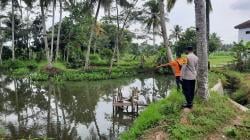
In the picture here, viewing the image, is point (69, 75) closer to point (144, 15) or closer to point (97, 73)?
point (97, 73)

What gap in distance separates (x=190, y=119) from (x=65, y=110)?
1158cm

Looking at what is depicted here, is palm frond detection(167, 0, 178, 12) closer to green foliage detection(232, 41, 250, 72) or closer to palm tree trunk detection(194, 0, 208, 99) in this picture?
green foliage detection(232, 41, 250, 72)

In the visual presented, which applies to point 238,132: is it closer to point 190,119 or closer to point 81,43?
point 190,119

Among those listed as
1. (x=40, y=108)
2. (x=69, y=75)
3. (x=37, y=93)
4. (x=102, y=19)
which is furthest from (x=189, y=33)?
(x=40, y=108)

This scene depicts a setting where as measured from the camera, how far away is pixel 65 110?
21.5 meters

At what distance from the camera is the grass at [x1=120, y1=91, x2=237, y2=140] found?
10.5 metres

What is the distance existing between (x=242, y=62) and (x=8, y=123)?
2297cm

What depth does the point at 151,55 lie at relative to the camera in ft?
176

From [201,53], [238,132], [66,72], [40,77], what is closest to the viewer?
[238,132]

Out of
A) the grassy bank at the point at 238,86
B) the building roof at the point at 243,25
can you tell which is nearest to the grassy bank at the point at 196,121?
the grassy bank at the point at 238,86

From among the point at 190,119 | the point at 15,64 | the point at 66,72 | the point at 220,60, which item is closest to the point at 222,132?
the point at 190,119

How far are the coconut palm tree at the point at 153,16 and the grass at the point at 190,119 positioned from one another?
39.6 meters

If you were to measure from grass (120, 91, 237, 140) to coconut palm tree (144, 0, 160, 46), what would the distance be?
39584 millimetres

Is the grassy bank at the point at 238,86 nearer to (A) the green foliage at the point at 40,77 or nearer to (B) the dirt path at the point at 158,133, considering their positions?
(B) the dirt path at the point at 158,133
